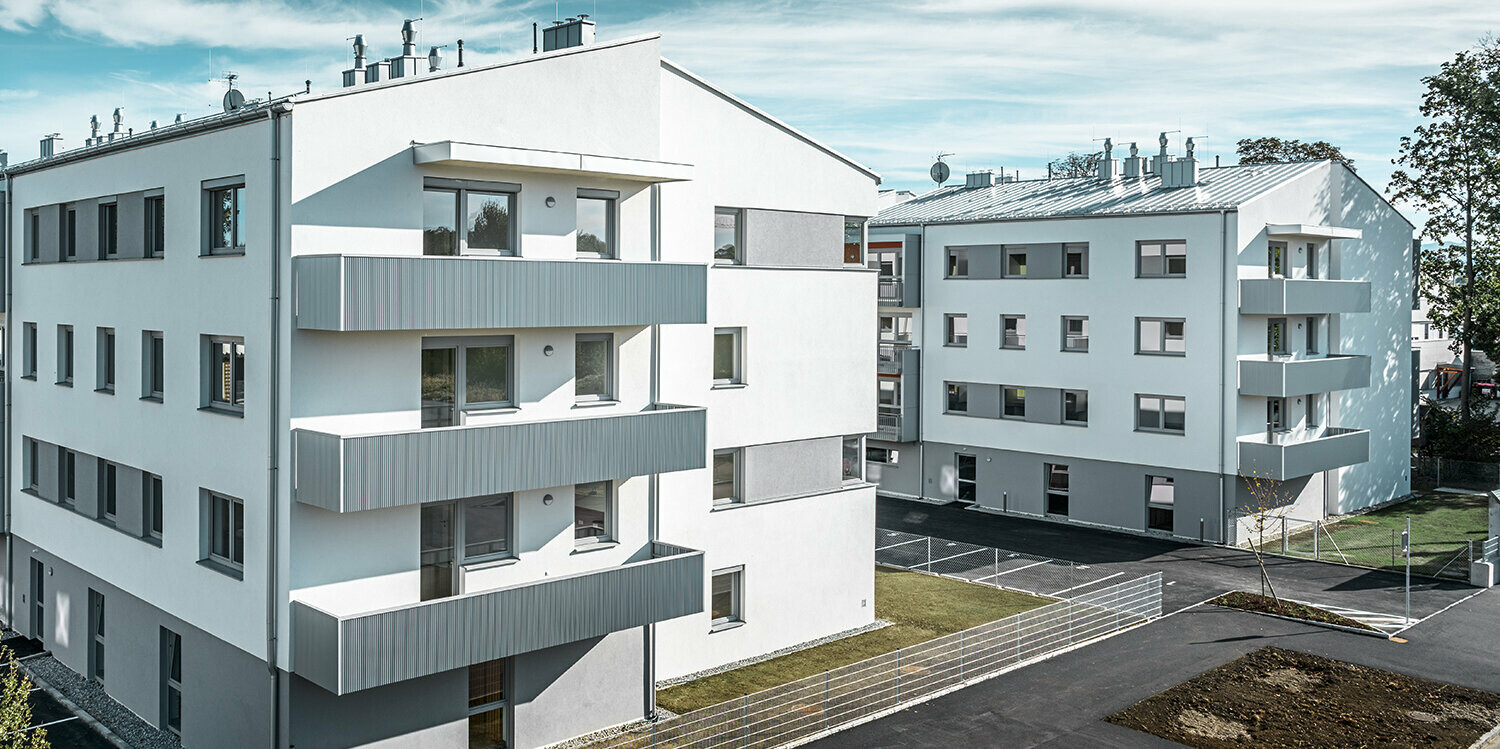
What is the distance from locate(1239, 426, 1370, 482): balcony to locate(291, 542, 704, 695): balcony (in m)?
20.4

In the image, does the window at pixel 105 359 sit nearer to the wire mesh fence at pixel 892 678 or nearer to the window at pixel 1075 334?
the wire mesh fence at pixel 892 678

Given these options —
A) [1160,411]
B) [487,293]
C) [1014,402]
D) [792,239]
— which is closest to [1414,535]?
[1160,411]

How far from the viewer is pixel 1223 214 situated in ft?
111

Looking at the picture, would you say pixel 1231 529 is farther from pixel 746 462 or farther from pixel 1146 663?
pixel 746 462

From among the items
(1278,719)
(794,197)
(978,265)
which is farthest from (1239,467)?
(794,197)

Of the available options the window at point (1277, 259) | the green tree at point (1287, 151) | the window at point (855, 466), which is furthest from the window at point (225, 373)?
the green tree at point (1287, 151)

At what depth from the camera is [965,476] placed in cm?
4034

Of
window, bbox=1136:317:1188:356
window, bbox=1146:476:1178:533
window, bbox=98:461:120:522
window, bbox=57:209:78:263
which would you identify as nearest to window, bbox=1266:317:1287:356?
window, bbox=1136:317:1188:356

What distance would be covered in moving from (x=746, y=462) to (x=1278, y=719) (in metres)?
9.98

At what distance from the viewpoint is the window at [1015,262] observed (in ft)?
126

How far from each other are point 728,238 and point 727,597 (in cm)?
665

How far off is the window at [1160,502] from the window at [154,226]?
88.9ft

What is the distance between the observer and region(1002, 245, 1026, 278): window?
38.5 metres

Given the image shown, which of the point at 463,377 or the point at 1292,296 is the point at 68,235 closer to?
the point at 463,377
